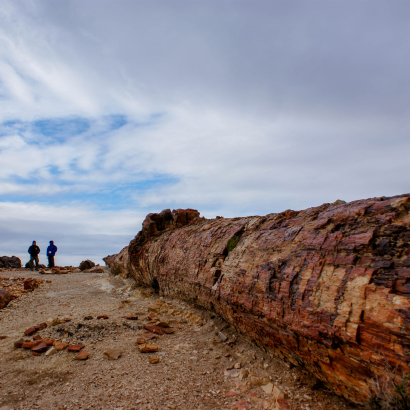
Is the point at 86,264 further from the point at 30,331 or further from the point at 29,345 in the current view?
the point at 29,345

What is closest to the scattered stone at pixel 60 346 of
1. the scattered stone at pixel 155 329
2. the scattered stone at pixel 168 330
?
the scattered stone at pixel 155 329

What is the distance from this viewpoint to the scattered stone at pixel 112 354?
4.89 m

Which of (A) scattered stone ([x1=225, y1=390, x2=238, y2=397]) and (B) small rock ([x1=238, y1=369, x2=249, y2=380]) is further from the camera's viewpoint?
(B) small rock ([x1=238, y1=369, x2=249, y2=380])

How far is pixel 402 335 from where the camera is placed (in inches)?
111

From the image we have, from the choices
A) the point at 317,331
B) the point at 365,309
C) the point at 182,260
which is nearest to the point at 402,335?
the point at 365,309

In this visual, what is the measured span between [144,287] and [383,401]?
9.73m

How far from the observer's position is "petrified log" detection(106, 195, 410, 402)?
3039 mm

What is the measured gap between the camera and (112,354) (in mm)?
4961

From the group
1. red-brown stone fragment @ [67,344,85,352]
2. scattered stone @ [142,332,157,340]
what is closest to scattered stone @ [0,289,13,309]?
red-brown stone fragment @ [67,344,85,352]

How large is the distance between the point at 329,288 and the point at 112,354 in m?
3.82

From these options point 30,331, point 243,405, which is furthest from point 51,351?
point 243,405

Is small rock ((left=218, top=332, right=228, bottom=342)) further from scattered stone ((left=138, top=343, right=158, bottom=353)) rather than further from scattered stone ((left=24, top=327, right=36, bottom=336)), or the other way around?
scattered stone ((left=24, top=327, right=36, bottom=336))

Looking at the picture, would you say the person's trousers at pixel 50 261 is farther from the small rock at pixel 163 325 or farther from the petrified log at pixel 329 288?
the petrified log at pixel 329 288

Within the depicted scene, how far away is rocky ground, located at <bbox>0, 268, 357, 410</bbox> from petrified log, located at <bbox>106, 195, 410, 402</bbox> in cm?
33
